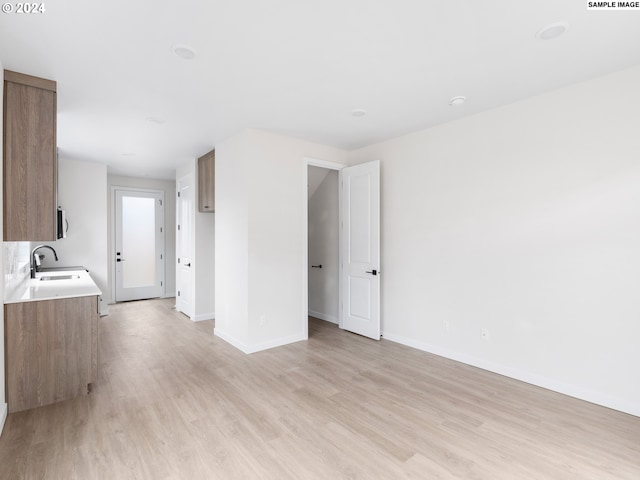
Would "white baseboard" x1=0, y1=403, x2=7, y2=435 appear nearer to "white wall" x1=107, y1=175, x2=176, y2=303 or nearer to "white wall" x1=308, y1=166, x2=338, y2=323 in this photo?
"white wall" x1=308, y1=166, x2=338, y2=323

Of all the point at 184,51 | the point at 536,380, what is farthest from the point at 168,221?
the point at 536,380

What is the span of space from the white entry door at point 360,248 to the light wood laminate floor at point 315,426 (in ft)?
2.91

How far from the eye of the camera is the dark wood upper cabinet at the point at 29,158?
249 cm

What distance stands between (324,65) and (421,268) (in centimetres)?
249

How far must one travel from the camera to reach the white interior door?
17.6 feet

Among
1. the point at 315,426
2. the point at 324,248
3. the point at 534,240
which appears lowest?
the point at 315,426

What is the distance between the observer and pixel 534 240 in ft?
9.79

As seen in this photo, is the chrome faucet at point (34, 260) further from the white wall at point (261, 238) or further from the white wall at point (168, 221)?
the white wall at point (261, 238)

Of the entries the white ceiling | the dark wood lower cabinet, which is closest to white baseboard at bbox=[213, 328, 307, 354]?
the dark wood lower cabinet

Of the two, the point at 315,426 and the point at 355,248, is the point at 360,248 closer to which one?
the point at 355,248

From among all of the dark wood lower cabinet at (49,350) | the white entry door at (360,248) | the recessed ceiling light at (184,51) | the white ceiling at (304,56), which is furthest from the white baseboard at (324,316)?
the recessed ceiling light at (184,51)

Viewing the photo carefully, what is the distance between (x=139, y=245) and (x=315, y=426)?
5824mm

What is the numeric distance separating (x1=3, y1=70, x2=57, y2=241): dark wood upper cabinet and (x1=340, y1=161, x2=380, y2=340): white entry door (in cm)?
319

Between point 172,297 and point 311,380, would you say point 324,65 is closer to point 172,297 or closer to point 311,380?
point 311,380
